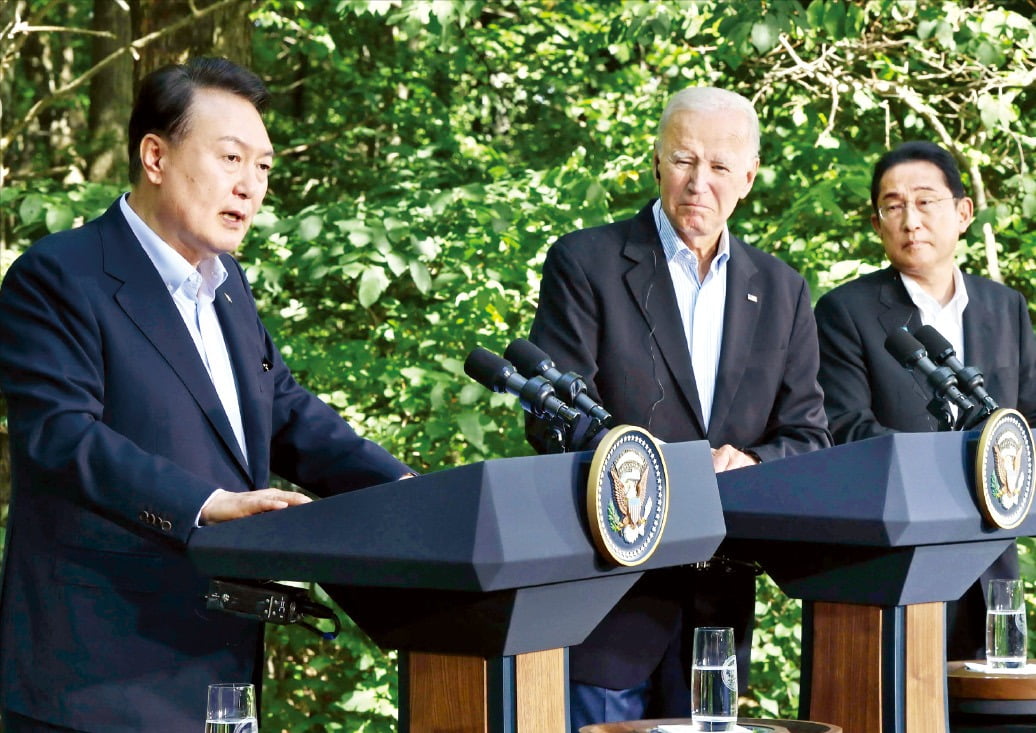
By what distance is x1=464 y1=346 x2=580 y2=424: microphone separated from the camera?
2.20 m

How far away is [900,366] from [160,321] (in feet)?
6.48

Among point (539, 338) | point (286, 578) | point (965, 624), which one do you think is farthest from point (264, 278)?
point (286, 578)

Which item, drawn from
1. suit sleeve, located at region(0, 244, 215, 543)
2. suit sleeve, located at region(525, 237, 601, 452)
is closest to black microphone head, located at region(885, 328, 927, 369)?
suit sleeve, located at region(525, 237, 601, 452)

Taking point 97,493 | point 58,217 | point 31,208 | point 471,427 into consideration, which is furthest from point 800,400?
point 31,208

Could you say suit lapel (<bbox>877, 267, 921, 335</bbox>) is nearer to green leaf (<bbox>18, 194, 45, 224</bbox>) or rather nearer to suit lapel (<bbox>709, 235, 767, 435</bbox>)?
suit lapel (<bbox>709, 235, 767, 435</bbox>)

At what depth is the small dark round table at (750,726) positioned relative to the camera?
2510 mm

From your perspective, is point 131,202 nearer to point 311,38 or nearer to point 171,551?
point 171,551

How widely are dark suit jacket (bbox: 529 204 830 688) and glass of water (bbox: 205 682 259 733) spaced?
101cm

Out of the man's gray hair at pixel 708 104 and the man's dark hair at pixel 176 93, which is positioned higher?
the man's gray hair at pixel 708 104

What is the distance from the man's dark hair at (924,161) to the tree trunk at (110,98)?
13.6 feet

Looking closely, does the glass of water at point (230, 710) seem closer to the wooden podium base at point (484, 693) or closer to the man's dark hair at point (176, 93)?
the wooden podium base at point (484, 693)

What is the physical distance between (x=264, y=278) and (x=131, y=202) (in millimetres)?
2685

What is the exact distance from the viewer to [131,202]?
264 cm

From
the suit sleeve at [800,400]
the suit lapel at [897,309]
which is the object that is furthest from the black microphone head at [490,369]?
the suit lapel at [897,309]
